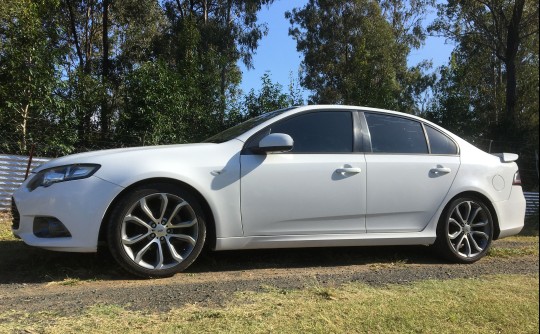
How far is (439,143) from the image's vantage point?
4.80 metres

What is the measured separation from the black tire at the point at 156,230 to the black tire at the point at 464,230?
2.44 metres

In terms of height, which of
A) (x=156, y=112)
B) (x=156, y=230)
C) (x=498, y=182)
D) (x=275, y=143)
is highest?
(x=156, y=112)

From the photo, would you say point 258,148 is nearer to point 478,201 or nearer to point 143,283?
point 143,283

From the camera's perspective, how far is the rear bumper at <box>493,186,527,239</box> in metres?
4.78

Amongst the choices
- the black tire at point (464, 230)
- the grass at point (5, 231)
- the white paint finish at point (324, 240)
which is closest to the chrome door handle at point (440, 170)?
the black tire at point (464, 230)

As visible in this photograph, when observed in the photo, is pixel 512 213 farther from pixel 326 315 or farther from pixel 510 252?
pixel 326 315

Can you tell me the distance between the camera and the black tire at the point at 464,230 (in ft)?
15.1

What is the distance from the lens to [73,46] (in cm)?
2384

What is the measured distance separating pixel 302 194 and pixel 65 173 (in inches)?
79.2

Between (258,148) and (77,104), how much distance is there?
801 centimetres

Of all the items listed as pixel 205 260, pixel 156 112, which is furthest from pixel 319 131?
pixel 156 112

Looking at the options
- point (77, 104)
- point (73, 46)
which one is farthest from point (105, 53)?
point (77, 104)

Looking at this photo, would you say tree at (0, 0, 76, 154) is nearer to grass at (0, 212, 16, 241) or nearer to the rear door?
grass at (0, 212, 16, 241)

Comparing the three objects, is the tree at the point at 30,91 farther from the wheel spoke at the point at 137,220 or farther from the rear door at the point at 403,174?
the rear door at the point at 403,174
